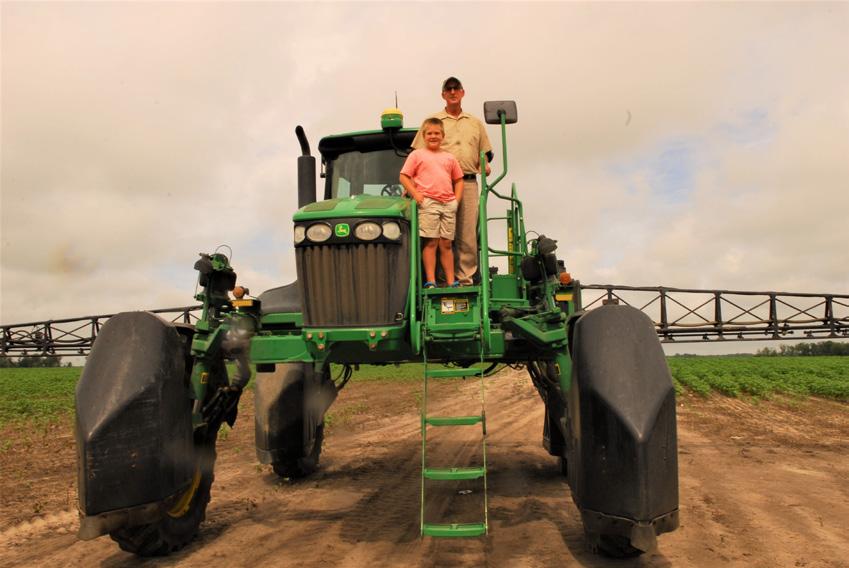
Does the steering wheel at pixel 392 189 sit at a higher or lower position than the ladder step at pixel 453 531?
higher

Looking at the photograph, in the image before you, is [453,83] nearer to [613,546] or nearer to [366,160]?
[366,160]

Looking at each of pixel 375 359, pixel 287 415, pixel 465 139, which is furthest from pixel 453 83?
pixel 287 415

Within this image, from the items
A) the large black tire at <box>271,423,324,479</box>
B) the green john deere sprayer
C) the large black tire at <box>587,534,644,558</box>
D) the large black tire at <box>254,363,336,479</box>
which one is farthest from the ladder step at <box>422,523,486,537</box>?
the large black tire at <box>271,423,324,479</box>

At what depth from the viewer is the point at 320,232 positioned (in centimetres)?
487

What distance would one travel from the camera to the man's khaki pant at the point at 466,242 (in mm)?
5422

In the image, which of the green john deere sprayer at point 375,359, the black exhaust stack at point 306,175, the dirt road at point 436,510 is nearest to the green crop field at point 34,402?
the dirt road at point 436,510

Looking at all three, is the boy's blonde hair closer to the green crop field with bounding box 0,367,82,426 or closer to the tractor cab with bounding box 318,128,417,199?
the tractor cab with bounding box 318,128,417,199

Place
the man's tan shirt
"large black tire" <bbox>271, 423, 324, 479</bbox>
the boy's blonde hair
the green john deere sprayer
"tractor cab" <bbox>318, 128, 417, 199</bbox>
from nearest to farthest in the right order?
the green john deere sprayer < the boy's blonde hair < the man's tan shirt < "tractor cab" <bbox>318, 128, 417, 199</bbox> < "large black tire" <bbox>271, 423, 324, 479</bbox>

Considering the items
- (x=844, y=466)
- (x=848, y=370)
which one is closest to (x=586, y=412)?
(x=844, y=466)

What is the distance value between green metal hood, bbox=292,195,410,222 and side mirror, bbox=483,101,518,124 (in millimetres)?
929

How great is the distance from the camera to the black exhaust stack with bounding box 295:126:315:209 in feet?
21.8

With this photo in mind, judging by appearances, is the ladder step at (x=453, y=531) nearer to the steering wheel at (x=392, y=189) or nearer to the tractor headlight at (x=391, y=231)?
the tractor headlight at (x=391, y=231)

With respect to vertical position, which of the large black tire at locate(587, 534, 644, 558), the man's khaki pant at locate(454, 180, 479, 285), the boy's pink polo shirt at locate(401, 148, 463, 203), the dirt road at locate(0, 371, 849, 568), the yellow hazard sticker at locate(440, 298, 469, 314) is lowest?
the dirt road at locate(0, 371, 849, 568)

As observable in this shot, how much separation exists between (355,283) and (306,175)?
2208 mm
